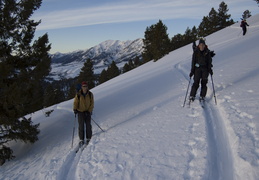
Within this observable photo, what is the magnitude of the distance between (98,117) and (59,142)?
225cm

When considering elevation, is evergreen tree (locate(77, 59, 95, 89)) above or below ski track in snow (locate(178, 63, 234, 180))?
above

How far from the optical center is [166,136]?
557cm

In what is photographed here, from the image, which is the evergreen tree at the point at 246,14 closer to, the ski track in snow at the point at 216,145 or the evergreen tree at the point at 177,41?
the evergreen tree at the point at 177,41

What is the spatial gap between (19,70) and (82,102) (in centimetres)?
323

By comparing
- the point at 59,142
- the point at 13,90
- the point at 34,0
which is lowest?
the point at 59,142

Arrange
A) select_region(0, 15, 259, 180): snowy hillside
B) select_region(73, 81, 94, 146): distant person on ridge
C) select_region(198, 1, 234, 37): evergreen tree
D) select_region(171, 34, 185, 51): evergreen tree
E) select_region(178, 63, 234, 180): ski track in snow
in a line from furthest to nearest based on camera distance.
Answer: select_region(171, 34, 185, 51): evergreen tree → select_region(198, 1, 234, 37): evergreen tree → select_region(73, 81, 94, 146): distant person on ridge → select_region(0, 15, 259, 180): snowy hillside → select_region(178, 63, 234, 180): ski track in snow

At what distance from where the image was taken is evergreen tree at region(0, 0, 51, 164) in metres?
6.96

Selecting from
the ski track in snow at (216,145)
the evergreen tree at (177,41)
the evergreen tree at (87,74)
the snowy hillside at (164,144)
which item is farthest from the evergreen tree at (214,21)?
the ski track in snow at (216,145)

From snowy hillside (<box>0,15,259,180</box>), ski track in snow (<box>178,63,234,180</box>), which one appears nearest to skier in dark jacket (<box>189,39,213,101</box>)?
A: snowy hillside (<box>0,15,259,180</box>)

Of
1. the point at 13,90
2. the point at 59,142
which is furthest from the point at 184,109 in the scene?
the point at 13,90

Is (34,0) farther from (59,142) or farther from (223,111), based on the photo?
(223,111)

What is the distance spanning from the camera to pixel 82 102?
6914 millimetres

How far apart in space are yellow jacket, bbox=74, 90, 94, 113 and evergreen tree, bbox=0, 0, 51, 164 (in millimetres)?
1919

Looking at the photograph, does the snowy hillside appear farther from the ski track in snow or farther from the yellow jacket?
the yellow jacket
